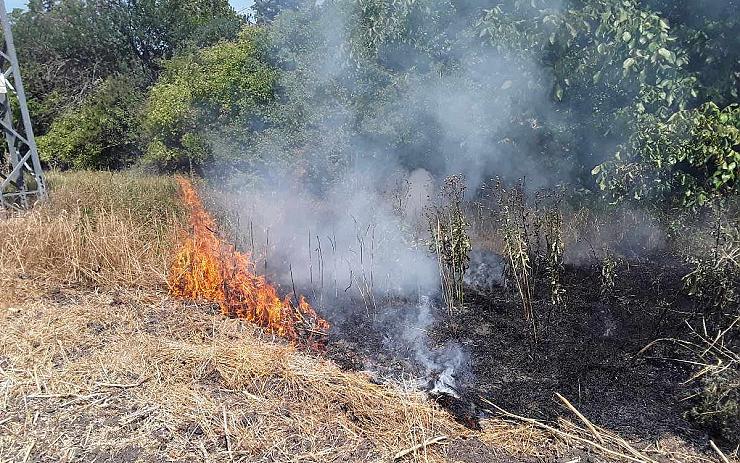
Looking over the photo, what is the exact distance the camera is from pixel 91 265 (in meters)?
5.02

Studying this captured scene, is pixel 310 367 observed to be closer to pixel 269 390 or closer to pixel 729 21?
pixel 269 390

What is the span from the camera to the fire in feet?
14.5

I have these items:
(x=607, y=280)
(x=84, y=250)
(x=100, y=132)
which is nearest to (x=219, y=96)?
(x=84, y=250)

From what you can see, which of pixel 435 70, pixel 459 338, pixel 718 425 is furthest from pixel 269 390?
pixel 435 70

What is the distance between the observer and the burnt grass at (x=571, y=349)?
313 centimetres

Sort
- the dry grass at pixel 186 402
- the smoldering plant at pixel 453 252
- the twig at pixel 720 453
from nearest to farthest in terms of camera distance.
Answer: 1. the twig at pixel 720 453
2. the dry grass at pixel 186 402
3. the smoldering plant at pixel 453 252

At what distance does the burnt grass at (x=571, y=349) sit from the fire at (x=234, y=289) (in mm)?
328

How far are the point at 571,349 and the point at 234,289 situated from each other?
2910 mm

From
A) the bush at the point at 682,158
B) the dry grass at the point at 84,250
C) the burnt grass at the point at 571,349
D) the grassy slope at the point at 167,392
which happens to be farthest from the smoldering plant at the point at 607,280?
the dry grass at the point at 84,250

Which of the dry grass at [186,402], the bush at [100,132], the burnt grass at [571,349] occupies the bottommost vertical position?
the burnt grass at [571,349]

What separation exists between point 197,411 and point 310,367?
32.9 inches

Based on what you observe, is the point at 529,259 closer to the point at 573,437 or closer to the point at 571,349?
the point at 571,349

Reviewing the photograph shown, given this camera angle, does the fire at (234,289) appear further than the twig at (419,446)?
Yes

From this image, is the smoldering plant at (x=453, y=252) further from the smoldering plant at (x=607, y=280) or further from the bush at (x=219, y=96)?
the bush at (x=219, y=96)
